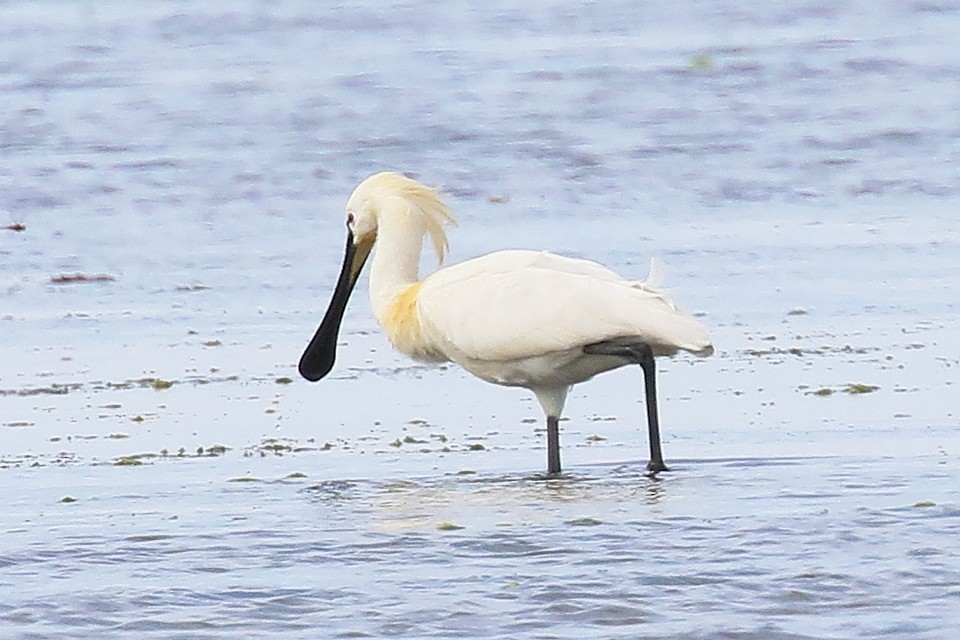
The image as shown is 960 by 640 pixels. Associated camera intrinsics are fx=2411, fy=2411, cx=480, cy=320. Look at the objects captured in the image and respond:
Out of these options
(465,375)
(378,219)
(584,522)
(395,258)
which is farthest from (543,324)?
(465,375)

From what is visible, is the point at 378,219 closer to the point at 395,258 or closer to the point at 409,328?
the point at 395,258

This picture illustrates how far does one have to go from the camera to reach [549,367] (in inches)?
310

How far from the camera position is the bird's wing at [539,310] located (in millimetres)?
7629

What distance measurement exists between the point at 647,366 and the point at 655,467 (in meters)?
0.41

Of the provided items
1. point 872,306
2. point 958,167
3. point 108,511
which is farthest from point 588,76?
point 108,511

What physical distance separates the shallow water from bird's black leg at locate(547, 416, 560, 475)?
0.09m

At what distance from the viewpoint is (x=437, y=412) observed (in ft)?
28.0

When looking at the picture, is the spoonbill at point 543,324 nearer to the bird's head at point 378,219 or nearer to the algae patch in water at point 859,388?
the bird's head at point 378,219

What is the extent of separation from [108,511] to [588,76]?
1293 cm

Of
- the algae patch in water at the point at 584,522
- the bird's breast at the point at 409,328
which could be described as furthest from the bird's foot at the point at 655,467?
the bird's breast at the point at 409,328

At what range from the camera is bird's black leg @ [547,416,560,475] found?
7.51 metres

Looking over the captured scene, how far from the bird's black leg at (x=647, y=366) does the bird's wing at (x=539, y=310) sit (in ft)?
0.13

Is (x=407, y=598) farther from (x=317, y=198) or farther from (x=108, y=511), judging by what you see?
(x=317, y=198)

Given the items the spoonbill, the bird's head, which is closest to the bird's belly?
the spoonbill
